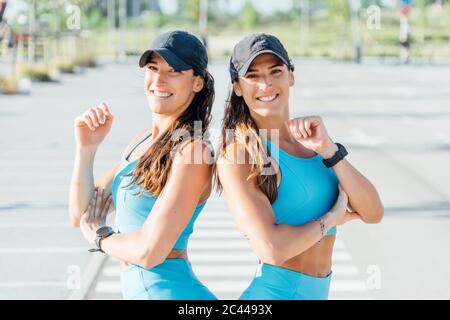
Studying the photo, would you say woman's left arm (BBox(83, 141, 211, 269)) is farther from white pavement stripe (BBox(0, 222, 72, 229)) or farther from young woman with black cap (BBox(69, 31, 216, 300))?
white pavement stripe (BBox(0, 222, 72, 229))

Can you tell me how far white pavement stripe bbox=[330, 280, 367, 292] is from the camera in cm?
725

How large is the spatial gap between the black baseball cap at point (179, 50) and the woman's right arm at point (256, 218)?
0.34 meters

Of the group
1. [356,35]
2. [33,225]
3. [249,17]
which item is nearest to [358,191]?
[33,225]

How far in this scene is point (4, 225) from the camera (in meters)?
9.78

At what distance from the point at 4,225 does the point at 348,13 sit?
236 ft

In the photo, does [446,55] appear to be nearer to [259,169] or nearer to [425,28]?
[425,28]

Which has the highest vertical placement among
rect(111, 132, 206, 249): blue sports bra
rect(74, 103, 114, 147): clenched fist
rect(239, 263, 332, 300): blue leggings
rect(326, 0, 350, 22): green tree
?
rect(74, 103, 114, 147): clenched fist

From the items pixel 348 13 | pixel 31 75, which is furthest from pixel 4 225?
pixel 348 13

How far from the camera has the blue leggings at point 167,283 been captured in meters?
2.98

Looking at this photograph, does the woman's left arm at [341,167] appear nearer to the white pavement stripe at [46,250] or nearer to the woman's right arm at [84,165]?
the woman's right arm at [84,165]

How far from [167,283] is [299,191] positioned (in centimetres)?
56

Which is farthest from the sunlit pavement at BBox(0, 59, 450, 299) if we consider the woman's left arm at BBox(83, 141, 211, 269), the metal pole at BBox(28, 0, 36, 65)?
the metal pole at BBox(28, 0, 36, 65)

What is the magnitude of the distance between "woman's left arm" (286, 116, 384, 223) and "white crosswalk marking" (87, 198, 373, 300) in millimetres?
3846

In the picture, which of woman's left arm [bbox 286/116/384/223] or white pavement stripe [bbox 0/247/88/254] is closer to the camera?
woman's left arm [bbox 286/116/384/223]
